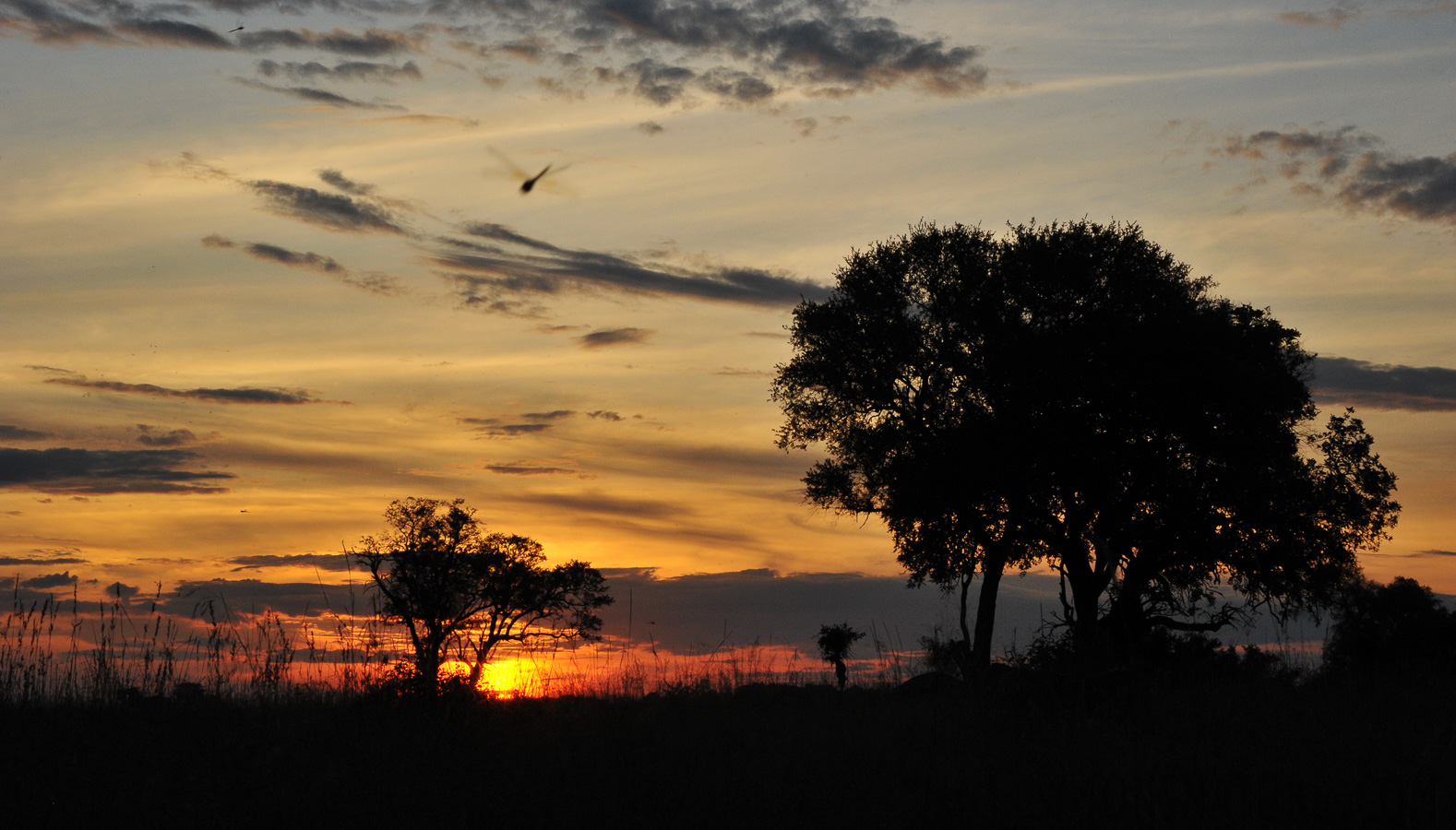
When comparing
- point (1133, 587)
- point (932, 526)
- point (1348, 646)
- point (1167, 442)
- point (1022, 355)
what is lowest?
point (1348, 646)

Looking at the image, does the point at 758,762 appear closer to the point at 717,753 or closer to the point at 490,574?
the point at 717,753

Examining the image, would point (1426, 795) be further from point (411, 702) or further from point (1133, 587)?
point (1133, 587)

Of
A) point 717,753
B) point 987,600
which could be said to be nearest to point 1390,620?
point 987,600

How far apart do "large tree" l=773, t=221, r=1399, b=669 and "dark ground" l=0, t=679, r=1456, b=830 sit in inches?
478

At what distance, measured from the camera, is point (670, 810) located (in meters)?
8.77

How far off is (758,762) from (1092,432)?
17.8 m

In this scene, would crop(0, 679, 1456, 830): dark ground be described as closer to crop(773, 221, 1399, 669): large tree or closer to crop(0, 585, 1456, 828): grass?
crop(0, 585, 1456, 828): grass

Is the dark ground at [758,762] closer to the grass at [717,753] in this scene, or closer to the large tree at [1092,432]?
the grass at [717,753]

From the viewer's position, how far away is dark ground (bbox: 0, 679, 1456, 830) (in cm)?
869

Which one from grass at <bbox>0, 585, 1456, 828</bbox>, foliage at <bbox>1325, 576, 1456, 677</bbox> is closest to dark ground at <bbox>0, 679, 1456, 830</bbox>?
grass at <bbox>0, 585, 1456, 828</bbox>

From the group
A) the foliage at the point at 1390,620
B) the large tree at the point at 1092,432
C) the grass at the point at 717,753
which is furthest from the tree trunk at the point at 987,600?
the grass at the point at 717,753

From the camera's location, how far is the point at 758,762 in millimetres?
10258

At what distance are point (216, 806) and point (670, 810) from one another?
3.96 metres

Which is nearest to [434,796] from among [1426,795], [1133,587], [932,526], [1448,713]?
[1426,795]
